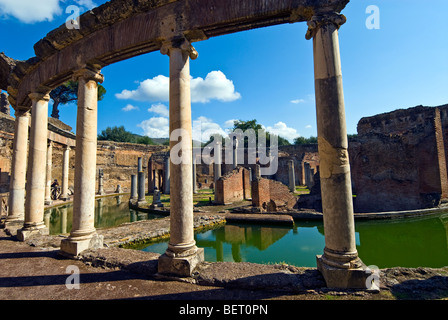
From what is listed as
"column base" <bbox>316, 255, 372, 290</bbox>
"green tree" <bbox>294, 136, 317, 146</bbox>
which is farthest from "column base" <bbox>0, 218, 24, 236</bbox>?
"green tree" <bbox>294, 136, 317, 146</bbox>

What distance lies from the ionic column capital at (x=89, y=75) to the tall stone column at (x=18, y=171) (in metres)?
3.38

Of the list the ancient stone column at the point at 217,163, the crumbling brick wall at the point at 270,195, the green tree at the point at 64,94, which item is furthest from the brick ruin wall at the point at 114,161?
the crumbling brick wall at the point at 270,195

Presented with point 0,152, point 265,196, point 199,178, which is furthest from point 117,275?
point 199,178

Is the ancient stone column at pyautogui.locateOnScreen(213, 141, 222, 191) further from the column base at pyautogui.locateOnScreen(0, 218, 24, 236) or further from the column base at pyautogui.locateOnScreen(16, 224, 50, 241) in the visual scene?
the column base at pyautogui.locateOnScreen(16, 224, 50, 241)

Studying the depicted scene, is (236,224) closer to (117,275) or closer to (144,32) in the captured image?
(117,275)

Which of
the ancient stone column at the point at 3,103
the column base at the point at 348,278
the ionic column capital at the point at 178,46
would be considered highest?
the ancient stone column at the point at 3,103

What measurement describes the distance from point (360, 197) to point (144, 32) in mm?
14122

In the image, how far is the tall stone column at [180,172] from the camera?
3.34 metres

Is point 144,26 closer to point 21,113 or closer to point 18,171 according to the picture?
point 21,113

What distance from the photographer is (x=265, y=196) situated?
12.4 meters

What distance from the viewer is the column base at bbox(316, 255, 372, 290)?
8.80 ft

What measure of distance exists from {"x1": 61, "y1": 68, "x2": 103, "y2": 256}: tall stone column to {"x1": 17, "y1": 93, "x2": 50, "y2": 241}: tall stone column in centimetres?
188

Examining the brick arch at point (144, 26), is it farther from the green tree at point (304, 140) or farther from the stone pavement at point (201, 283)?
the green tree at point (304, 140)

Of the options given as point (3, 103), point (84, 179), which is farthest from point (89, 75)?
point (3, 103)
